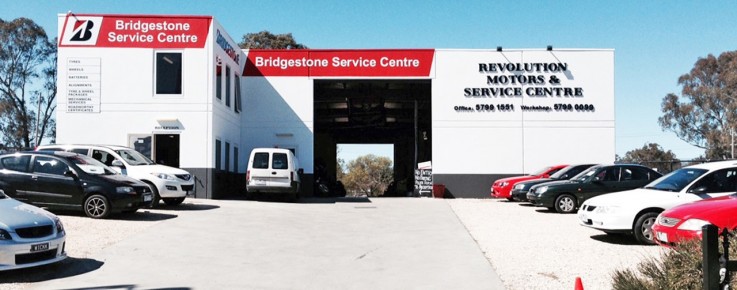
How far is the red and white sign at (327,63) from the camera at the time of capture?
1120 inches

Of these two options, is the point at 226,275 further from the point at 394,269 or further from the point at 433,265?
the point at 433,265

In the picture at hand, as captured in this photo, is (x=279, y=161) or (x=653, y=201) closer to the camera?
(x=653, y=201)

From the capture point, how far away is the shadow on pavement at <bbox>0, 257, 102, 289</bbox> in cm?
920

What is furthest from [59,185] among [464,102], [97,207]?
[464,102]

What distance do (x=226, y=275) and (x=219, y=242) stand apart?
3256 mm

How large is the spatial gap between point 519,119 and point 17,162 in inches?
744

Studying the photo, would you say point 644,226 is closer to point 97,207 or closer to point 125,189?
point 125,189

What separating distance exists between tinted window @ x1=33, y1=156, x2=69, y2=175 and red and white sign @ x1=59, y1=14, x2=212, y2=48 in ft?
30.6

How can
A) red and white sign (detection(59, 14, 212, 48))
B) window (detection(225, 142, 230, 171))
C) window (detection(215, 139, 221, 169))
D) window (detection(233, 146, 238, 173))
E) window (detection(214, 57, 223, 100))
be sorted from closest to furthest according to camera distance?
red and white sign (detection(59, 14, 212, 48)) → window (detection(215, 139, 221, 169)) → window (detection(214, 57, 223, 100)) → window (detection(225, 142, 230, 171)) → window (detection(233, 146, 238, 173))

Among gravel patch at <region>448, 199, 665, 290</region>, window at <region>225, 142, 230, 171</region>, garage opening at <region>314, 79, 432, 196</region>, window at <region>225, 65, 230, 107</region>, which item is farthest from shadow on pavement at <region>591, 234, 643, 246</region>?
window at <region>225, 65, 230, 107</region>

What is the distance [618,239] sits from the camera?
13172mm

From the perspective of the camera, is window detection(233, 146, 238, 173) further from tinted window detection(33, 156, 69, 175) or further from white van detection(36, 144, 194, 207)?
tinted window detection(33, 156, 69, 175)

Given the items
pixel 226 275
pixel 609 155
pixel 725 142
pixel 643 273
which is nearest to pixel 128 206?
pixel 226 275

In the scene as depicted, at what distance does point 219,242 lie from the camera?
510 inches
